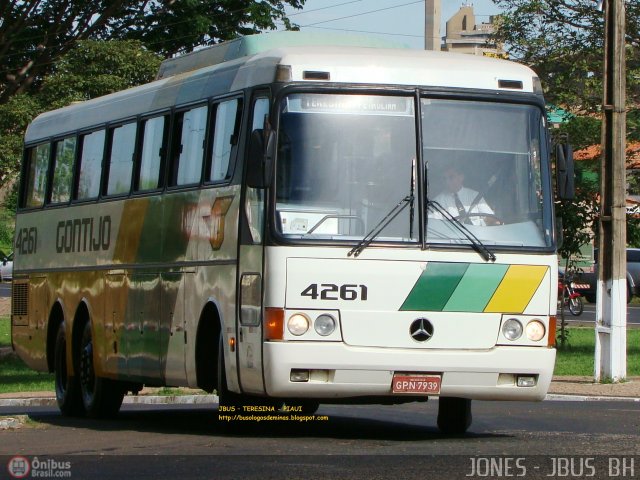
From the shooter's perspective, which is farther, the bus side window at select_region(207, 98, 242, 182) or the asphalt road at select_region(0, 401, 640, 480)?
the bus side window at select_region(207, 98, 242, 182)

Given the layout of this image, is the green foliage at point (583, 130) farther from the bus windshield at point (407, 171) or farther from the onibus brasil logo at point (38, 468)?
the onibus brasil logo at point (38, 468)

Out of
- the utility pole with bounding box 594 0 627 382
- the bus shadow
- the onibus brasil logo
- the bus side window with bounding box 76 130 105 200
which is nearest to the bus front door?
the bus shadow

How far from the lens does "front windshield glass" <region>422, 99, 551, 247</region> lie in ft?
40.2

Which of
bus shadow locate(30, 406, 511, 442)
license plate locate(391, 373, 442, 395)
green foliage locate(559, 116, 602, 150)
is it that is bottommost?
bus shadow locate(30, 406, 511, 442)

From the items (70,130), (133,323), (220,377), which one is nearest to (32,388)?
(70,130)

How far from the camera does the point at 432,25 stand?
46.6 m

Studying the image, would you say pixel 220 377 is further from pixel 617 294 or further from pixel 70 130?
pixel 617 294

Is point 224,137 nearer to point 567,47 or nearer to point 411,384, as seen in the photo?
point 411,384

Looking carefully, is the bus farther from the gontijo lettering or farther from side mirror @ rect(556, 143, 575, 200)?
the gontijo lettering

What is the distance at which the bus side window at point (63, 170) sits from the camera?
1786cm

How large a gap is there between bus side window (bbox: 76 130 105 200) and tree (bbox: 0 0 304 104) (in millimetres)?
19596

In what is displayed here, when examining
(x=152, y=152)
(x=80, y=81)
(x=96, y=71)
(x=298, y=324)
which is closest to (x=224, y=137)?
(x=152, y=152)

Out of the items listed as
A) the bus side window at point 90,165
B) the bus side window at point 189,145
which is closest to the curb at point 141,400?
the bus side window at point 90,165

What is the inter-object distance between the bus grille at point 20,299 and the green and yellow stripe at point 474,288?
8288 mm
